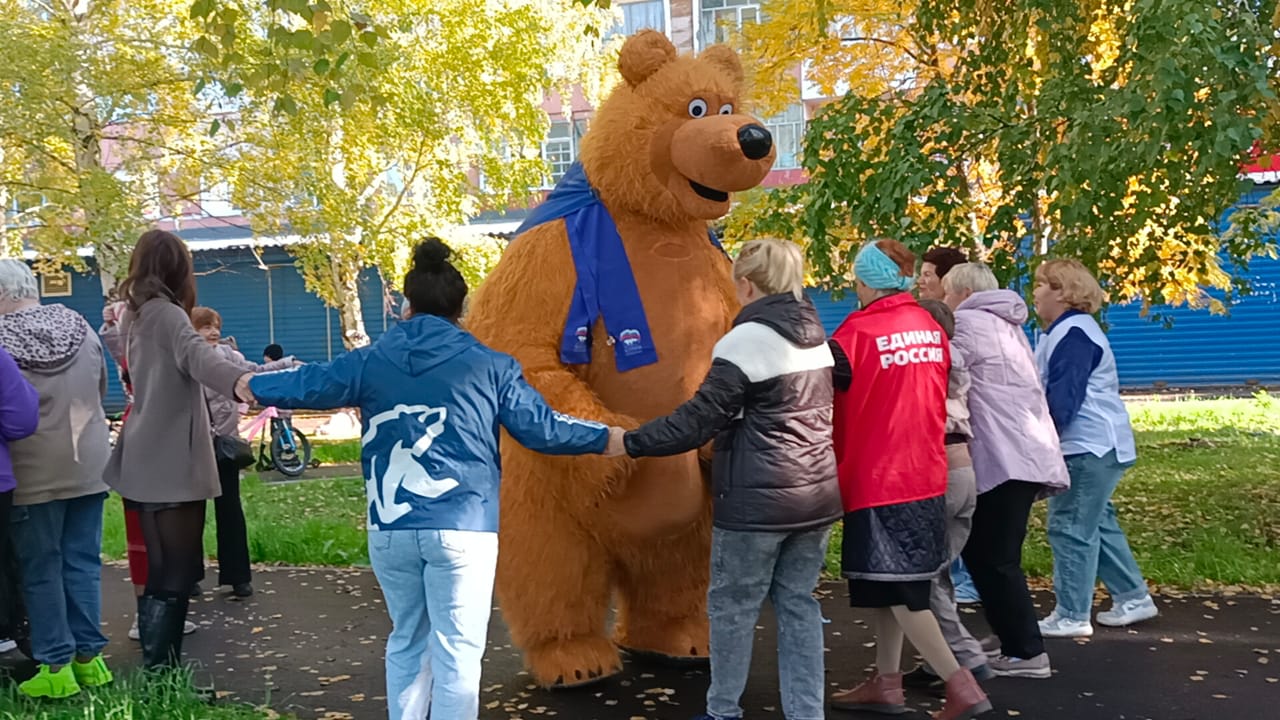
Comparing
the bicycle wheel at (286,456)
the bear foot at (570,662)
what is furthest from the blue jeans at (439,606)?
the bicycle wheel at (286,456)

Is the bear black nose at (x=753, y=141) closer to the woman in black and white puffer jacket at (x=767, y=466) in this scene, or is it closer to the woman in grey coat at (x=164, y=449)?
the woman in black and white puffer jacket at (x=767, y=466)

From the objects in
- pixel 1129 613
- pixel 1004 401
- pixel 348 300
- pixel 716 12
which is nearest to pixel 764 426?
pixel 1004 401

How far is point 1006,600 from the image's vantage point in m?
4.63

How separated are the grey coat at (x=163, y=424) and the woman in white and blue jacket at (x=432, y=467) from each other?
112 centimetres

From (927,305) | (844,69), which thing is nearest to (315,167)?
(844,69)

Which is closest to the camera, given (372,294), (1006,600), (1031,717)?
(1031,717)

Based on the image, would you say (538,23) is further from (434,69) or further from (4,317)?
(4,317)

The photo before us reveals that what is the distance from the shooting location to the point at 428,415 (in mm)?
3441

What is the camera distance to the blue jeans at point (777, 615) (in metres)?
3.82

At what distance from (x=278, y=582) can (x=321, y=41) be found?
129 inches

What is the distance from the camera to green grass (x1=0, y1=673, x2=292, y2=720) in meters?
4.14

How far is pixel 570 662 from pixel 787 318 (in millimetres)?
1653

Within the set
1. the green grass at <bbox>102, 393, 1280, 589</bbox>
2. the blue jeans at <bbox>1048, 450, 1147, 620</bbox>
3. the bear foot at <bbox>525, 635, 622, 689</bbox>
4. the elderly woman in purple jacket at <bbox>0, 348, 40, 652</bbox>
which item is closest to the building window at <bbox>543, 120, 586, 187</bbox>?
the green grass at <bbox>102, 393, 1280, 589</bbox>

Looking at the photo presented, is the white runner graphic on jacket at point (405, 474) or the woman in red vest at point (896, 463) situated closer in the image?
the white runner graphic on jacket at point (405, 474)
